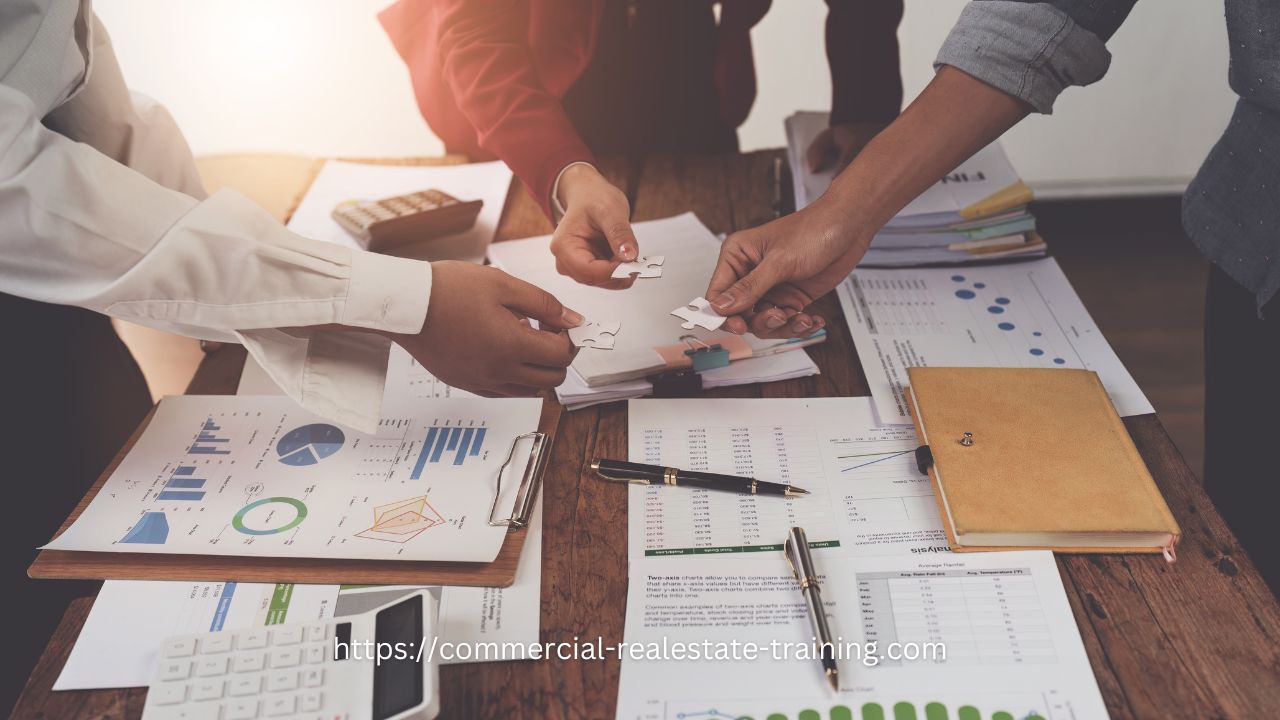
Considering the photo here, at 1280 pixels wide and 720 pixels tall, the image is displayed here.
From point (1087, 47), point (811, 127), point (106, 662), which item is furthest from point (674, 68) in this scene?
point (106, 662)

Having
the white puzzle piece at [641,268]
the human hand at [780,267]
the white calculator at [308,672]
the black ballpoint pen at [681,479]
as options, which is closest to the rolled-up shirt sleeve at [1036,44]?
the human hand at [780,267]

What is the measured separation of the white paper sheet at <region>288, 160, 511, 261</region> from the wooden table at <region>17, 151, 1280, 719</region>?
1.75ft

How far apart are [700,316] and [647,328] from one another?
11cm

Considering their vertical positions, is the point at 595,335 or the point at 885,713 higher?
the point at 595,335

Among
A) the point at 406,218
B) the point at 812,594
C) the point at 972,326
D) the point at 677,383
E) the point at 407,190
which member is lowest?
the point at 812,594

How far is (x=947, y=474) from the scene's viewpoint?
3.06 ft

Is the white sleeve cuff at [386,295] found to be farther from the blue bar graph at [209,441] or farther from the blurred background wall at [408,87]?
the blurred background wall at [408,87]

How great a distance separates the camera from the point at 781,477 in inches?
39.1

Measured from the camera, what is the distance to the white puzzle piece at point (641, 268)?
1.17 m

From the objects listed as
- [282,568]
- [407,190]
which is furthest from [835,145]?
[282,568]

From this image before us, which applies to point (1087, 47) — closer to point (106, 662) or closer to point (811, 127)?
point (811, 127)

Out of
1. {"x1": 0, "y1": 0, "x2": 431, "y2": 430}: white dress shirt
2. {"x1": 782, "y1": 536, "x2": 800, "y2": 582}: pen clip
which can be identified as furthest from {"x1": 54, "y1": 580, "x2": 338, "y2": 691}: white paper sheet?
{"x1": 782, "y1": 536, "x2": 800, "y2": 582}: pen clip

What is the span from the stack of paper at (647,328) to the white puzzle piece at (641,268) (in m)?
0.07

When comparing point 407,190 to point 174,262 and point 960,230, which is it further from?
point 960,230
